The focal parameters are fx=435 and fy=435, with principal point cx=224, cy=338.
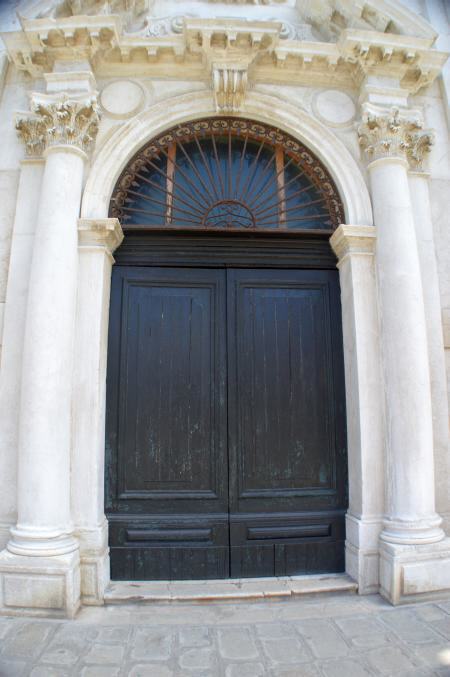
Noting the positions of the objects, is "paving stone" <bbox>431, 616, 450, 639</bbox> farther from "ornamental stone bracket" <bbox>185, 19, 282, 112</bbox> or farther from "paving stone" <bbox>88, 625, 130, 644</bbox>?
"ornamental stone bracket" <bbox>185, 19, 282, 112</bbox>

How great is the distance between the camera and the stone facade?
3787mm

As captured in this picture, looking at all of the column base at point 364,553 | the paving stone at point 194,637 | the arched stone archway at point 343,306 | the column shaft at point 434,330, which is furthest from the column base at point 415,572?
the paving stone at point 194,637

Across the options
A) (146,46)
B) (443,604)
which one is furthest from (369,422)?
(146,46)

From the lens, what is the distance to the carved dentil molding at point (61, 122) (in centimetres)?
428

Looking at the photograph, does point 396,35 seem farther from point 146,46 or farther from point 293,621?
point 293,621

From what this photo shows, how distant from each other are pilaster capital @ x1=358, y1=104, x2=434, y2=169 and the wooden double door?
1.33 meters

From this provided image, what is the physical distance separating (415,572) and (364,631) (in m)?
0.77

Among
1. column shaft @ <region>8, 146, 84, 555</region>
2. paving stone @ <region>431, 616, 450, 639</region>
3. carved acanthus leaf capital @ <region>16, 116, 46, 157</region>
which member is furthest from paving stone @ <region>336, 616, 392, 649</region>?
carved acanthus leaf capital @ <region>16, 116, 46, 157</region>

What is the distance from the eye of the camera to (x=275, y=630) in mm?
3285

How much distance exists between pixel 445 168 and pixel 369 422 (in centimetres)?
295

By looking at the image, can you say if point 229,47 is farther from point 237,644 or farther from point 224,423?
point 237,644

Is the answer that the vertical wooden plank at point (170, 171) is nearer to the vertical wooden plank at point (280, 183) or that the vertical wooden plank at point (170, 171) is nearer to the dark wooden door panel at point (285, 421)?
the dark wooden door panel at point (285, 421)

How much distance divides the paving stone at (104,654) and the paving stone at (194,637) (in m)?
0.44

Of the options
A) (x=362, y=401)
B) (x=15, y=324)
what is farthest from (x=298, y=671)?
(x=15, y=324)
